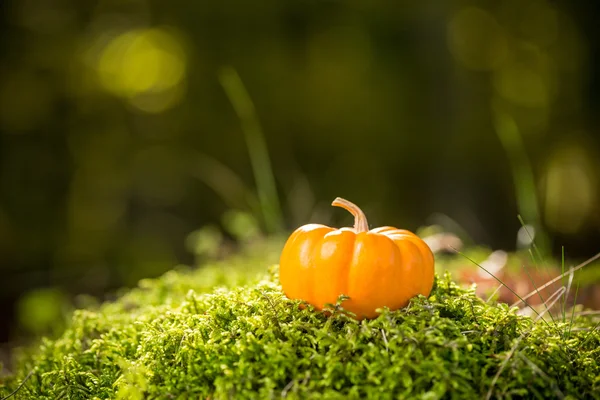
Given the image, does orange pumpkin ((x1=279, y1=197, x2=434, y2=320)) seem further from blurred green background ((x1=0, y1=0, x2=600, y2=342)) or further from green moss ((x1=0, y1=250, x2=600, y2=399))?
blurred green background ((x1=0, y1=0, x2=600, y2=342))

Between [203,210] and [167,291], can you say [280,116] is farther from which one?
[167,291]

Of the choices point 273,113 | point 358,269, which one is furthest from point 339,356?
point 273,113

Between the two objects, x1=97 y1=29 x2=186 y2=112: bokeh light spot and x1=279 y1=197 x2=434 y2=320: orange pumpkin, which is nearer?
x1=279 y1=197 x2=434 y2=320: orange pumpkin

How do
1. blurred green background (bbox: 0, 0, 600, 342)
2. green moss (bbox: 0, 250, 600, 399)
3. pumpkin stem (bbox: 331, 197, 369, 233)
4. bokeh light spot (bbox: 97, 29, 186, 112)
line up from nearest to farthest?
green moss (bbox: 0, 250, 600, 399) < pumpkin stem (bbox: 331, 197, 369, 233) < blurred green background (bbox: 0, 0, 600, 342) < bokeh light spot (bbox: 97, 29, 186, 112)

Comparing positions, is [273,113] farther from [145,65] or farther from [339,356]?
[339,356]

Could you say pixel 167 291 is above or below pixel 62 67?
below

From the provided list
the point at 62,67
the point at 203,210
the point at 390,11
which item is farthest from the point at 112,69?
the point at 390,11

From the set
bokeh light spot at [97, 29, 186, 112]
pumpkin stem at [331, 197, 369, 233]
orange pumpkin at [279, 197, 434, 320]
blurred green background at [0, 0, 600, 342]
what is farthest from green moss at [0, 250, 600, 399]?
bokeh light spot at [97, 29, 186, 112]
